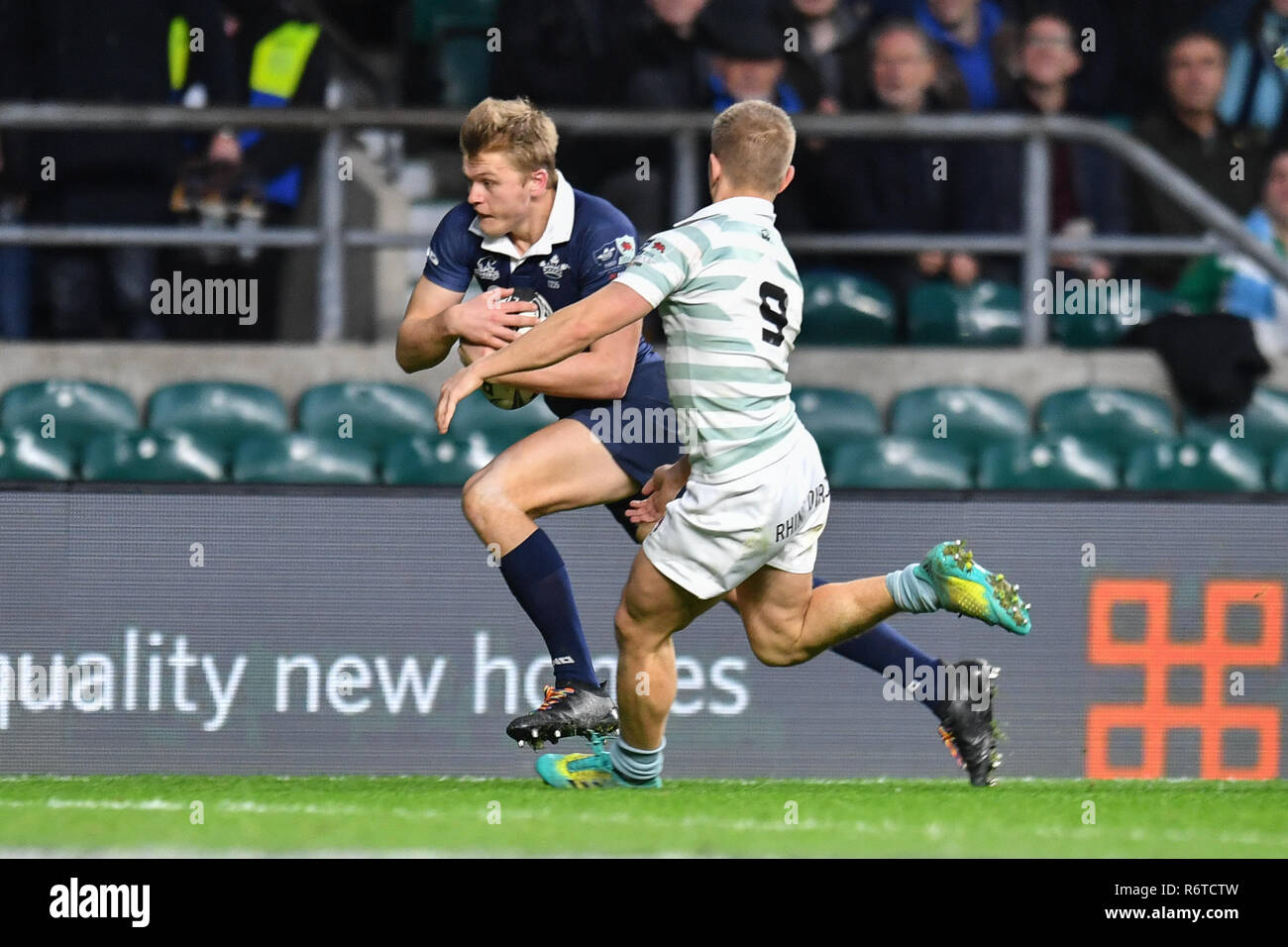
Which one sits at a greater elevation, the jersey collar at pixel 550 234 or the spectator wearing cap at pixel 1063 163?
the spectator wearing cap at pixel 1063 163

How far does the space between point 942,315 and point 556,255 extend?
130 inches

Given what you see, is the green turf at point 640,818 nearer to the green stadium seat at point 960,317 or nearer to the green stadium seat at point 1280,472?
the green stadium seat at point 1280,472

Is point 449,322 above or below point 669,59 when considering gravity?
below

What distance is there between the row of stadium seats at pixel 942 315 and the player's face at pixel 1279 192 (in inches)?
23.5

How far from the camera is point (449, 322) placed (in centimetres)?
547

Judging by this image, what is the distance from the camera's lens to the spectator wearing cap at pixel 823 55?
8734 millimetres

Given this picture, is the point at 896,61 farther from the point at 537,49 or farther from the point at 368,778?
the point at 368,778

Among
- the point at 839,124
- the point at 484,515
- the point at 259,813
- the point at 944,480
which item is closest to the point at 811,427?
the point at 944,480

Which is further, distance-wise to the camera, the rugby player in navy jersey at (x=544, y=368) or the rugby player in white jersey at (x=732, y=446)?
the rugby player in navy jersey at (x=544, y=368)

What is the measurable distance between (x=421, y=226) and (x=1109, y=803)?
4844 mm

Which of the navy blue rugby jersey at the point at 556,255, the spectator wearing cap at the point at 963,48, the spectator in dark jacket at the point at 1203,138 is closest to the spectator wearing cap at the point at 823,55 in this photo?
the spectator wearing cap at the point at 963,48

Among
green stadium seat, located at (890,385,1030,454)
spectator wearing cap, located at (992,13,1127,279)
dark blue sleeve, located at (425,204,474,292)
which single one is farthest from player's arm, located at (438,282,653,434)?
spectator wearing cap, located at (992,13,1127,279)

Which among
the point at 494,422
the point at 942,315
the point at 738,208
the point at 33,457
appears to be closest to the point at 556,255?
A: the point at 738,208

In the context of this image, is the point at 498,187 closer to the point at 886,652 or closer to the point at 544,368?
the point at 544,368
